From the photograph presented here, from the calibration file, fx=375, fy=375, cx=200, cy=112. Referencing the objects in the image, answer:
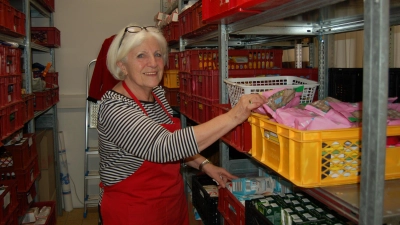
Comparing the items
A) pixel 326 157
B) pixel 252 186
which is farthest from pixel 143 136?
pixel 326 157

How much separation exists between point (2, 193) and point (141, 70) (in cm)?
134

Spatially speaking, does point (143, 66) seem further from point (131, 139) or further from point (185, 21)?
point (185, 21)

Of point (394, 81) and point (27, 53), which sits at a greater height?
point (27, 53)

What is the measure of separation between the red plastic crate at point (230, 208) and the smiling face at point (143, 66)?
695 mm

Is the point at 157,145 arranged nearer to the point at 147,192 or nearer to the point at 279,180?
the point at 147,192

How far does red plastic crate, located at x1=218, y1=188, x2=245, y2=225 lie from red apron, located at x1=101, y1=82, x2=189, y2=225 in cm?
28

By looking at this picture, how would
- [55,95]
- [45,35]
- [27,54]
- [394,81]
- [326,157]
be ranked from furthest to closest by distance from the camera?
[55,95] → [45,35] → [27,54] → [394,81] → [326,157]

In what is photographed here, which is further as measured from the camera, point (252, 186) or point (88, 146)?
point (88, 146)

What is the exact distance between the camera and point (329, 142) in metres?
1.09

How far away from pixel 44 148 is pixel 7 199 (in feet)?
5.34

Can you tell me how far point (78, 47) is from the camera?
4871mm

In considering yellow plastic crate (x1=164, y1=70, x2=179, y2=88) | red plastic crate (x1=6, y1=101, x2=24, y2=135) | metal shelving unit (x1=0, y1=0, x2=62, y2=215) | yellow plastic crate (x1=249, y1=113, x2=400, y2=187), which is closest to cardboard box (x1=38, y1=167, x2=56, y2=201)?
metal shelving unit (x1=0, y1=0, x2=62, y2=215)

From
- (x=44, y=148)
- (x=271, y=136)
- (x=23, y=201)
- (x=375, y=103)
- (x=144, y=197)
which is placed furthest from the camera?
(x=44, y=148)

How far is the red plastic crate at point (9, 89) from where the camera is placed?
244 centimetres
